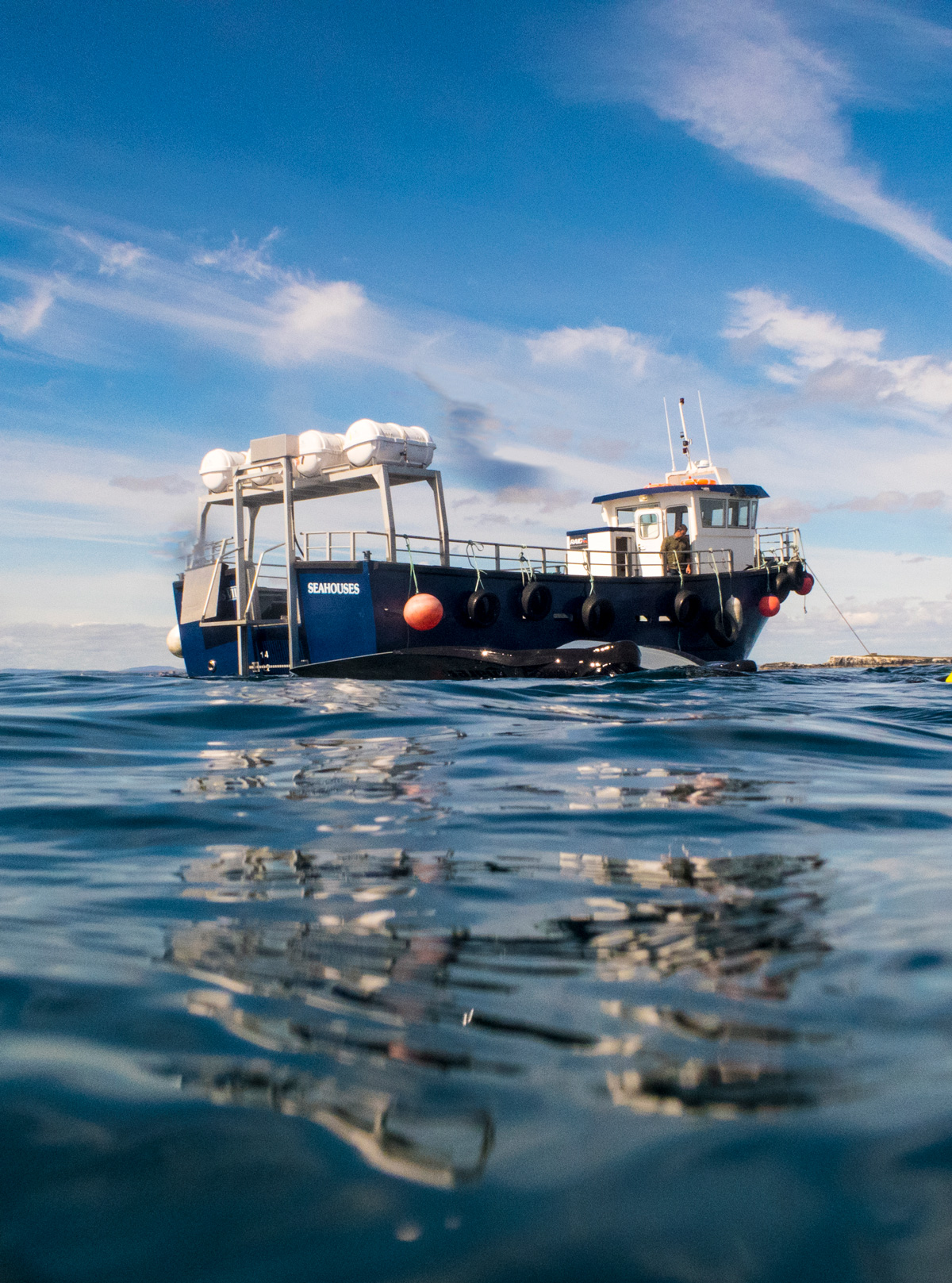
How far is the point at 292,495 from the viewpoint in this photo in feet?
48.2

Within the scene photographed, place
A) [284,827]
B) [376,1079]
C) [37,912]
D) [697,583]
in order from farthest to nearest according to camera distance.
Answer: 1. [697,583]
2. [284,827]
3. [37,912]
4. [376,1079]

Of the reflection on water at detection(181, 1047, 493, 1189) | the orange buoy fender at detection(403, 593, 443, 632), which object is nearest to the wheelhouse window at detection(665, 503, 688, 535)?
the orange buoy fender at detection(403, 593, 443, 632)

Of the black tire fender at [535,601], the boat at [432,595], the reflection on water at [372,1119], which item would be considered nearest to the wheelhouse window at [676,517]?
the boat at [432,595]

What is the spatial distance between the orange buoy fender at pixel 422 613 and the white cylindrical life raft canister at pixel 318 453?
2785 mm

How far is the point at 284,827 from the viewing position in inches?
115

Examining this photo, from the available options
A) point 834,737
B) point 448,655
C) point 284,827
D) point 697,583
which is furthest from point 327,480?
point 284,827

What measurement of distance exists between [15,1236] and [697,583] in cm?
1783

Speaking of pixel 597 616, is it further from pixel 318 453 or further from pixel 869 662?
pixel 869 662

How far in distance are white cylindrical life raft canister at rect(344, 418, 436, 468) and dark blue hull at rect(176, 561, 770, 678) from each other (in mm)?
1785

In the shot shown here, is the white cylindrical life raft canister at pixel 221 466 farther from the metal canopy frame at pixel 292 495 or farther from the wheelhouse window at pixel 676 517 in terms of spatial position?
the wheelhouse window at pixel 676 517

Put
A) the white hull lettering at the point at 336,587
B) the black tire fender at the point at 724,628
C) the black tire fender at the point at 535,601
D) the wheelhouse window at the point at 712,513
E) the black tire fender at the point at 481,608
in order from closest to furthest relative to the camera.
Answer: the white hull lettering at the point at 336,587 < the black tire fender at the point at 481,608 < the black tire fender at the point at 535,601 < the black tire fender at the point at 724,628 < the wheelhouse window at the point at 712,513

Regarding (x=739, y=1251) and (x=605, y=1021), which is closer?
(x=739, y=1251)

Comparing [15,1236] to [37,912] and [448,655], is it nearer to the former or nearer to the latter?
[37,912]

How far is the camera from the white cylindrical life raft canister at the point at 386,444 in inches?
551
